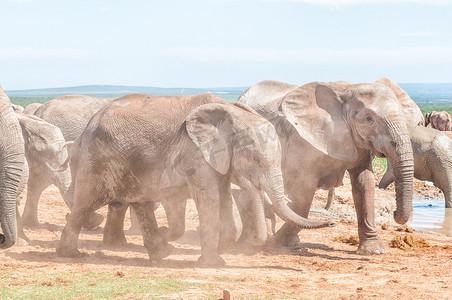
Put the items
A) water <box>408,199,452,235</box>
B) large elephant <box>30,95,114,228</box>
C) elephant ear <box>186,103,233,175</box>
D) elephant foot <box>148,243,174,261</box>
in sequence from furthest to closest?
large elephant <box>30,95,114,228</box> < water <box>408,199,452,235</box> < elephant foot <box>148,243,174,261</box> < elephant ear <box>186,103,233,175</box>

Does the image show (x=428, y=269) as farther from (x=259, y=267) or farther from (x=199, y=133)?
(x=199, y=133)

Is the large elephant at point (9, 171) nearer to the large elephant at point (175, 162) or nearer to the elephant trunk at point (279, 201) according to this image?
the large elephant at point (175, 162)

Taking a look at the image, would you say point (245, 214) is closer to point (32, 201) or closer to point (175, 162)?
point (175, 162)

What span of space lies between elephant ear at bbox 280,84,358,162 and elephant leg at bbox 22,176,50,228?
13.6 ft

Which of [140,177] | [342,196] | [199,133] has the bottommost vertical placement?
[342,196]

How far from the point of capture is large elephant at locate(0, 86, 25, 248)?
260 inches

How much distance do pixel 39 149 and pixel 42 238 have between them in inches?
55.4

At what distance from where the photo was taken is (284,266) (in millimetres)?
8359

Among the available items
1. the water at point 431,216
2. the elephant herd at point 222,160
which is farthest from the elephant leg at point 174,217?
the water at point 431,216

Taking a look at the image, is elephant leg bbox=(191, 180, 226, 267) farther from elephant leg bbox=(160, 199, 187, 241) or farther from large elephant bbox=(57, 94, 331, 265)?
elephant leg bbox=(160, 199, 187, 241)

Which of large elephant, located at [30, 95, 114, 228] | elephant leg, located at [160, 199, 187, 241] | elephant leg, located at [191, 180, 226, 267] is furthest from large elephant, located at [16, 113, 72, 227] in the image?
large elephant, located at [30, 95, 114, 228]

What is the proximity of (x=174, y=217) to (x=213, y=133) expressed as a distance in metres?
1.51

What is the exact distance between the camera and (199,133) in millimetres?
7957

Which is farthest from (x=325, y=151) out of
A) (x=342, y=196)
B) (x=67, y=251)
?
(x=342, y=196)
